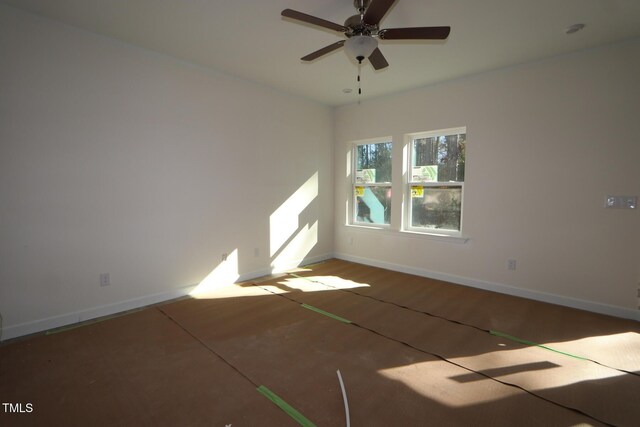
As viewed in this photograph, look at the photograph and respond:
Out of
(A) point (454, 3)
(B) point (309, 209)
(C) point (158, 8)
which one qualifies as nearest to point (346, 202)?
(B) point (309, 209)

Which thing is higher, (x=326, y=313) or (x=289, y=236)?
(x=289, y=236)

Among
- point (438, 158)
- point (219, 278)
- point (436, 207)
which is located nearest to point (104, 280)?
point (219, 278)

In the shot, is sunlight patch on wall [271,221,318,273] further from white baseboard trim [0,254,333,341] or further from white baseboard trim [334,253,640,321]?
white baseboard trim [0,254,333,341]

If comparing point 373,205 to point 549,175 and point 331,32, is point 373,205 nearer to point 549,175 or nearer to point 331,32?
point 549,175

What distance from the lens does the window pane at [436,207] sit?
422 cm

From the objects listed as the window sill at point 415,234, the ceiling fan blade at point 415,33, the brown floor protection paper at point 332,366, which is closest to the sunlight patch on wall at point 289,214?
the window sill at point 415,234

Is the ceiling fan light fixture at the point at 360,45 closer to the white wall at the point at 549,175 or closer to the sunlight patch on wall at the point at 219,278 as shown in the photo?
the white wall at the point at 549,175

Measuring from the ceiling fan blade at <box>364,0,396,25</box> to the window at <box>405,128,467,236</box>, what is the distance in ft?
8.43

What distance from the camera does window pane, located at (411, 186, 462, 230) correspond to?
422 cm

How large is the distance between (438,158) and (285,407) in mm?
3770

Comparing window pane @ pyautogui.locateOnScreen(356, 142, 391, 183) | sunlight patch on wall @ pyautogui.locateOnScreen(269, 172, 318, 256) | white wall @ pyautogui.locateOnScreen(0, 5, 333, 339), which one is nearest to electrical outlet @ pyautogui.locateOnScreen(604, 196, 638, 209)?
window pane @ pyautogui.locateOnScreen(356, 142, 391, 183)

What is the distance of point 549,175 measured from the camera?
3.38 metres

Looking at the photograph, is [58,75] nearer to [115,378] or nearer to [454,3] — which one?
[115,378]

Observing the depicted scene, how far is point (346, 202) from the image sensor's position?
5402 millimetres
